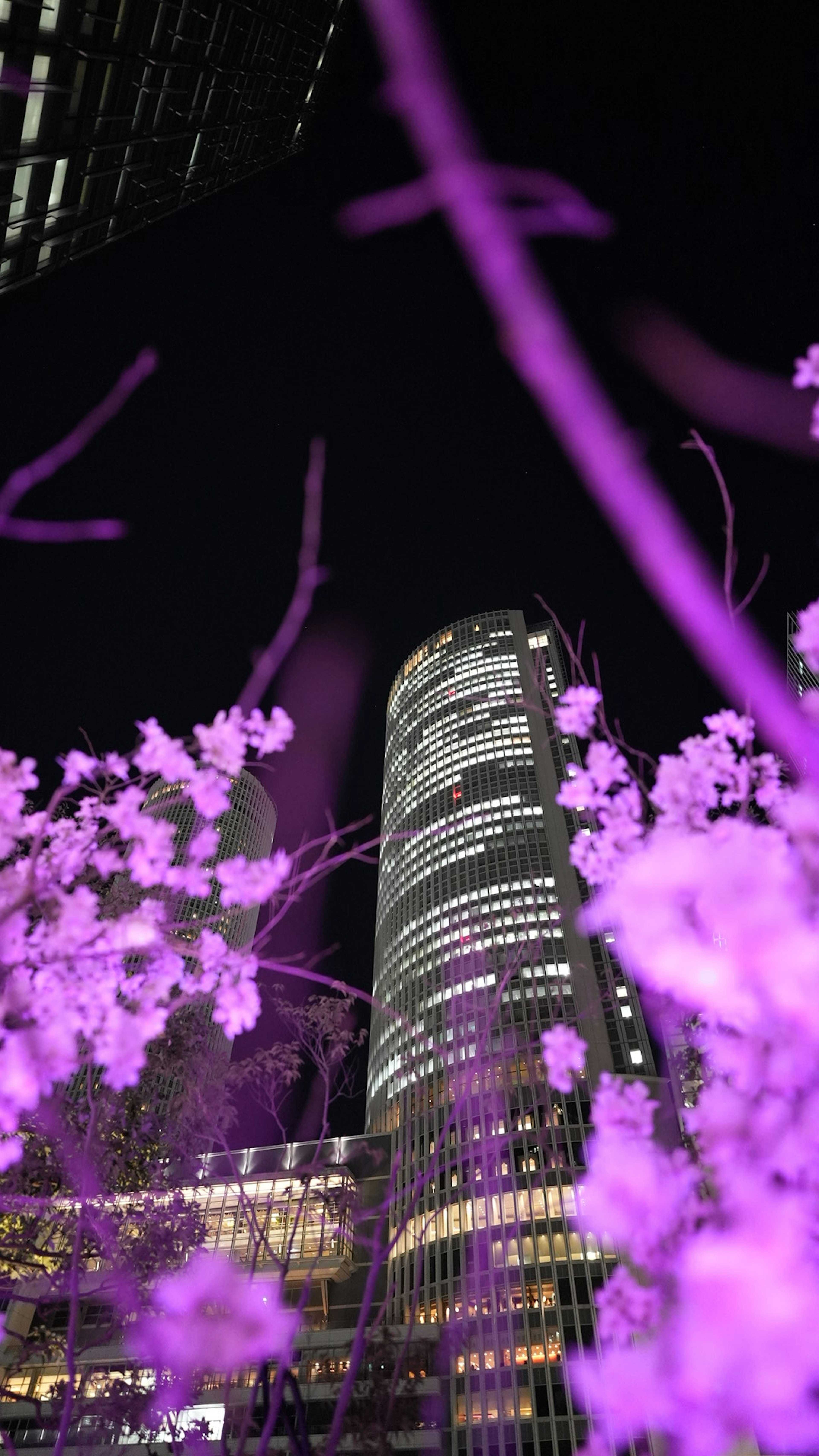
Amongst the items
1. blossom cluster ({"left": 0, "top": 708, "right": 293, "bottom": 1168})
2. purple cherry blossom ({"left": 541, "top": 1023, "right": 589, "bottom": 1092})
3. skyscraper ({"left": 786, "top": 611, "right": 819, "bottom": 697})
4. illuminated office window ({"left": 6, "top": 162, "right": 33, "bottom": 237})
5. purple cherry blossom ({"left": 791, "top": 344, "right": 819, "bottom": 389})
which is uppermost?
skyscraper ({"left": 786, "top": 611, "right": 819, "bottom": 697})

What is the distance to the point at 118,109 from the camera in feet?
61.6

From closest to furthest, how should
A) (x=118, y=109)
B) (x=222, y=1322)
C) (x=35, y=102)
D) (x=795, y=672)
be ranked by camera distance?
(x=222, y=1322)
(x=35, y=102)
(x=118, y=109)
(x=795, y=672)

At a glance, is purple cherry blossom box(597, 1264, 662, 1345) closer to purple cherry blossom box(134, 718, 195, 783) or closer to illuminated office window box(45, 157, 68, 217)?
purple cherry blossom box(134, 718, 195, 783)

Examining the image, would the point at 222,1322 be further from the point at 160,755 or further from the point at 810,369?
the point at 810,369

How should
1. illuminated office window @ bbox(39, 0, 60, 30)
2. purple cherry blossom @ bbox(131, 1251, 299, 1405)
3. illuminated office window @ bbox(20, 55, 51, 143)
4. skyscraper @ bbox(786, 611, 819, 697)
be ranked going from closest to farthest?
purple cherry blossom @ bbox(131, 1251, 299, 1405)
illuminated office window @ bbox(39, 0, 60, 30)
illuminated office window @ bbox(20, 55, 51, 143)
skyscraper @ bbox(786, 611, 819, 697)

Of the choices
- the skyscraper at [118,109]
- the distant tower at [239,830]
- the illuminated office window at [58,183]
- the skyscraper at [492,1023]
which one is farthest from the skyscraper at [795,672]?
the distant tower at [239,830]

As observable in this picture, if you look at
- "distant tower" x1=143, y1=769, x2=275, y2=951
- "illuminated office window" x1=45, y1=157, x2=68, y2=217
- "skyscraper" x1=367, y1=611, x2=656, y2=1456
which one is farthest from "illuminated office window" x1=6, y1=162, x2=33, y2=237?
"distant tower" x1=143, y1=769, x2=275, y2=951

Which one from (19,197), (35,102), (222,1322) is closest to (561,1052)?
(222,1322)

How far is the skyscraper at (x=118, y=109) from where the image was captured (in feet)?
49.8

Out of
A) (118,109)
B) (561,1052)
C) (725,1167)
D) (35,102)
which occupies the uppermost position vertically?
(118,109)

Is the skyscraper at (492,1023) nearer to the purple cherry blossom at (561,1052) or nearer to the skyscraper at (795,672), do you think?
the purple cherry blossom at (561,1052)

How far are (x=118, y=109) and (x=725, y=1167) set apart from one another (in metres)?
24.4

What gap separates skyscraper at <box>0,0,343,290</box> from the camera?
15172 mm

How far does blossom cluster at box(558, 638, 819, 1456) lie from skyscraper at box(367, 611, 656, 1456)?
22.4 meters
